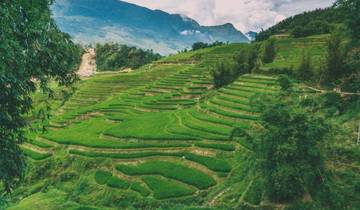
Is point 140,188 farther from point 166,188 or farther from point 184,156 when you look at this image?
point 184,156

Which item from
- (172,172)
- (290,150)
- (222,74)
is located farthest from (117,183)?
(222,74)

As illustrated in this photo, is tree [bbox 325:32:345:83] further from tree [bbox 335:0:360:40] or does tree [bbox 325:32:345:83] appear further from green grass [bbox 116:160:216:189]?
green grass [bbox 116:160:216:189]

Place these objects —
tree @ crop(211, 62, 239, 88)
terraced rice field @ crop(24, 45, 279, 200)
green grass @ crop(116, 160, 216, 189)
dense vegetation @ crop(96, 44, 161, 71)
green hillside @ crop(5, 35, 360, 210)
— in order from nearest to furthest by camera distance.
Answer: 1. green hillside @ crop(5, 35, 360, 210)
2. green grass @ crop(116, 160, 216, 189)
3. terraced rice field @ crop(24, 45, 279, 200)
4. tree @ crop(211, 62, 239, 88)
5. dense vegetation @ crop(96, 44, 161, 71)

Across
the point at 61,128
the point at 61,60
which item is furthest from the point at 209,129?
the point at 61,60

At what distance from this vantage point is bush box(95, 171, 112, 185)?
2313 centimetres

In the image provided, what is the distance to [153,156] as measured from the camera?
25.2 metres

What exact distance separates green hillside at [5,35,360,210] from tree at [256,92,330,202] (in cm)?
124

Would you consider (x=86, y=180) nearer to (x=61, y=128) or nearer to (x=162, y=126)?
(x=162, y=126)

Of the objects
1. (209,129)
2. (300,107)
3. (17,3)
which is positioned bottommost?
(209,129)

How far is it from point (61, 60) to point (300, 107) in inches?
437

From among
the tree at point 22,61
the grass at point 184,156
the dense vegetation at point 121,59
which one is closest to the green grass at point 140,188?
the grass at point 184,156

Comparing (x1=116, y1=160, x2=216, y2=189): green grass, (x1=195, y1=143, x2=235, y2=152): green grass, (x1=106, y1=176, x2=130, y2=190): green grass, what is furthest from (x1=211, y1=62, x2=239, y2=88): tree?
(x1=106, y1=176, x2=130, y2=190): green grass

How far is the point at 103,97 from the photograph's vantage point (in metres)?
51.0

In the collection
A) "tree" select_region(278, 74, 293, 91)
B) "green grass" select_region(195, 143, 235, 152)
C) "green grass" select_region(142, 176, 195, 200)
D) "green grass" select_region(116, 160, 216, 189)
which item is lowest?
"green grass" select_region(142, 176, 195, 200)
